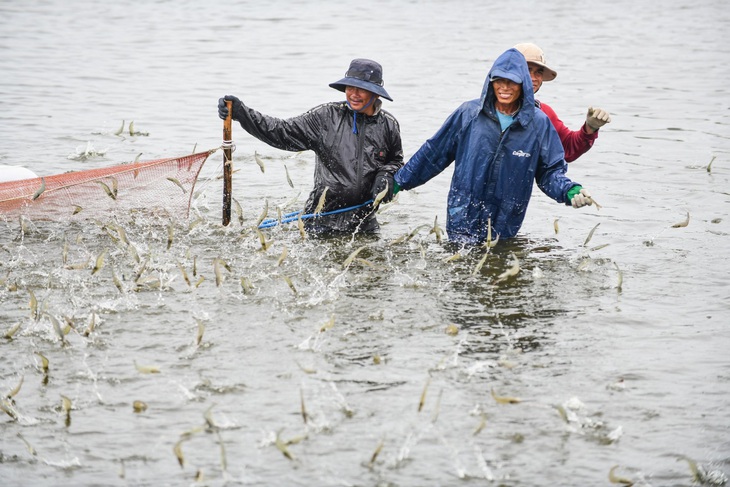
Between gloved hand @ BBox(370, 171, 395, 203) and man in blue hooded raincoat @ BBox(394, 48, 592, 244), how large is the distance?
216 mm

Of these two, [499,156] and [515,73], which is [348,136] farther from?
[515,73]

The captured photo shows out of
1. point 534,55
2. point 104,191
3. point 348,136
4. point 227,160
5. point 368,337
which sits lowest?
point 368,337

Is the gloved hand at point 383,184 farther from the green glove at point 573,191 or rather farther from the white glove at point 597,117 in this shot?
the white glove at point 597,117

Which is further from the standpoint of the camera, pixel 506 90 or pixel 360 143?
pixel 360 143

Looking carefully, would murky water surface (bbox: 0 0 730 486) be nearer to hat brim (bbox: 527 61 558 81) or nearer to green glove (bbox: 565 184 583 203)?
green glove (bbox: 565 184 583 203)

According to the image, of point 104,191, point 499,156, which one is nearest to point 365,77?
point 499,156

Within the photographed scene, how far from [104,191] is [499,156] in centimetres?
335

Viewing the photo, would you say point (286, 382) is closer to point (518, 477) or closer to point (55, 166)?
point (518, 477)

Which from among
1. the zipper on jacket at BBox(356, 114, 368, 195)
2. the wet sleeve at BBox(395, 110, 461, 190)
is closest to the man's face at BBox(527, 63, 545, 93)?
the wet sleeve at BBox(395, 110, 461, 190)

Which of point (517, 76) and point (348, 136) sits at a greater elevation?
point (517, 76)

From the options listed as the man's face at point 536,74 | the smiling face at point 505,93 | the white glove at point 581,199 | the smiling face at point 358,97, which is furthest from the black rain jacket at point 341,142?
the white glove at point 581,199

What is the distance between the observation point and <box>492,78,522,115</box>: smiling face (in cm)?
710

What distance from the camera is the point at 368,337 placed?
6141mm

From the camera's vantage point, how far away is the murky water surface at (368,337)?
479 centimetres
